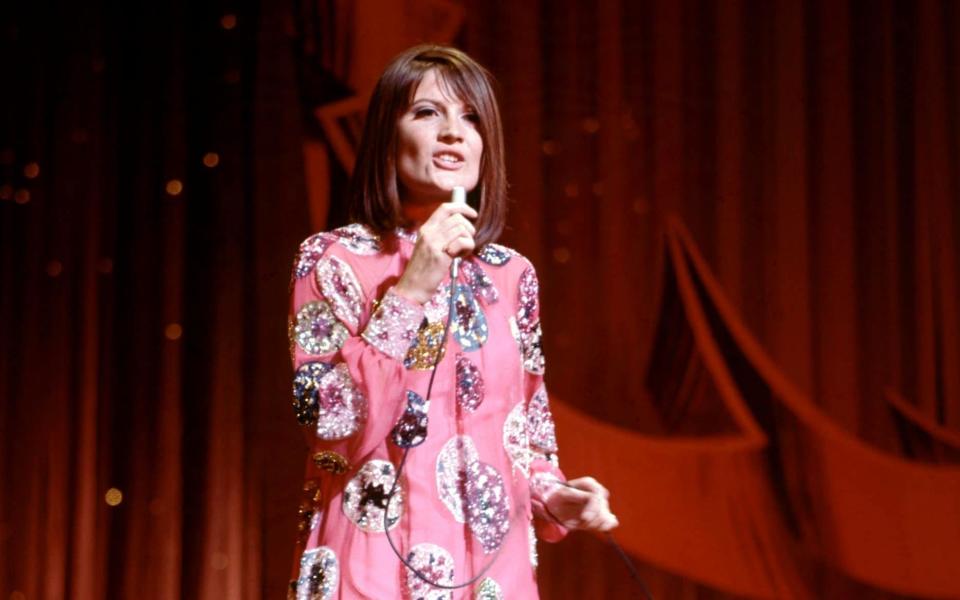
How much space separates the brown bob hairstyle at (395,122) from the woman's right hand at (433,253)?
0.15 meters

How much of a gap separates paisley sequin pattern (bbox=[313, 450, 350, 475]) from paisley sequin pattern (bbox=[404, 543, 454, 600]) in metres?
0.11

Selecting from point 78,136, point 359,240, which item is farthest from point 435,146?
point 78,136

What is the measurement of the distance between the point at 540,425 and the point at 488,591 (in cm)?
26

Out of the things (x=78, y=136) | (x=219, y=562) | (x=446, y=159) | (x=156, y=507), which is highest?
(x=78, y=136)

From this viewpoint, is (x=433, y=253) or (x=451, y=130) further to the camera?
(x=451, y=130)

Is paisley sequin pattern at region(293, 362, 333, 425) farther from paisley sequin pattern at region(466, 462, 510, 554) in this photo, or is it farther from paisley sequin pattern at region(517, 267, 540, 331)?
paisley sequin pattern at region(517, 267, 540, 331)

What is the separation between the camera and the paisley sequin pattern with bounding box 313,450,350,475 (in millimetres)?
1142

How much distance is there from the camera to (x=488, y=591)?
3.78ft

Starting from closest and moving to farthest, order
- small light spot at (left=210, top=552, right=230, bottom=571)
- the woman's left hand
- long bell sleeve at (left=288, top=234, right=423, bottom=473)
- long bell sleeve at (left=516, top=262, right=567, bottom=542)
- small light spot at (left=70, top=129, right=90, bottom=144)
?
long bell sleeve at (left=288, top=234, right=423, bottom=473) → the woman's left hand → long bell sleeve at (left=516, top=262, right=567, bottom=542) → small light spot at (left=210, top=552, right=230, bottom=571) → small light spot at (left=70, top=129, right=90, bottom=144)

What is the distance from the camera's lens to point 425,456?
1.16 m

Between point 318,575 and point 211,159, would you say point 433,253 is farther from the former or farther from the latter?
point 211,159

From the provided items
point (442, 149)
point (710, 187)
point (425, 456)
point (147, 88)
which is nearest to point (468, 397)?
point (425, 456)

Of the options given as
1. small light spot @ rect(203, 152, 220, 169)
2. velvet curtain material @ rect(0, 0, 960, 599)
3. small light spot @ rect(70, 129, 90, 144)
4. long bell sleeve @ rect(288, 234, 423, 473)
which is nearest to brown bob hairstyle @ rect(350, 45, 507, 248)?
long bell sleeve @ rect(288, 234, 423, 473)

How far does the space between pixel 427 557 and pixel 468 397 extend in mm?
178
